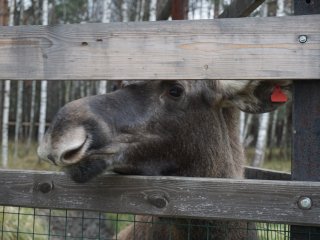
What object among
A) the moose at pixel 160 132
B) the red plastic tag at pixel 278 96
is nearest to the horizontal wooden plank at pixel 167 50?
the moose at pixel 160 132

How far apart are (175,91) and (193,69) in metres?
0.78

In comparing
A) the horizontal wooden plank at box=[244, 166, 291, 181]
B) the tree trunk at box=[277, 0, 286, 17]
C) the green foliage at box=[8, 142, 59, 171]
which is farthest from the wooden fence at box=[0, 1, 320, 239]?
the tree trunk at box=[277, 0, 286, 17]

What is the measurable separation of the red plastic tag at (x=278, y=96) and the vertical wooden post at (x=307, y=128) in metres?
0.37

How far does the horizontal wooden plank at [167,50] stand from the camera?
9.29 feet

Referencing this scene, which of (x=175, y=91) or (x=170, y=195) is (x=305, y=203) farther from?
(x=175, y=91)

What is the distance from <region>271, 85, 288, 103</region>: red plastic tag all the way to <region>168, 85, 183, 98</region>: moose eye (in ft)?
2.12

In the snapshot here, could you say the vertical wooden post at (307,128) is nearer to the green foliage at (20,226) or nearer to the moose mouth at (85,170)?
the moose mouth at (85,170)

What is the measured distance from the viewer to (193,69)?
293 cm

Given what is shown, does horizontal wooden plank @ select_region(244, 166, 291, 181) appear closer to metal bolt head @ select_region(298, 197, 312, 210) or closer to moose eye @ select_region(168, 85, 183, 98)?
moose eye @ select_region(168, 85, 183, 98)

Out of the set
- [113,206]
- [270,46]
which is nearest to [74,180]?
[113,206]

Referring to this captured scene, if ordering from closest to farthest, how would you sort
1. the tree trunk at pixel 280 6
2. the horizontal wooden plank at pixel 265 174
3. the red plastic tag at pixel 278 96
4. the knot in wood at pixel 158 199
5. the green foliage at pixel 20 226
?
the knot in wood at pixel 158 199, the red plastic tag at pixel 278 96, the horizontal wooden plank at pixel 265 174, the green foliage at pixel 20 226, the tree trunk at pixel 280 6

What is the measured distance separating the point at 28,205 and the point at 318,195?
1.67 metres

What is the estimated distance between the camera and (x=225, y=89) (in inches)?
153

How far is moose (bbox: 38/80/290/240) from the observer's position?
300cm
